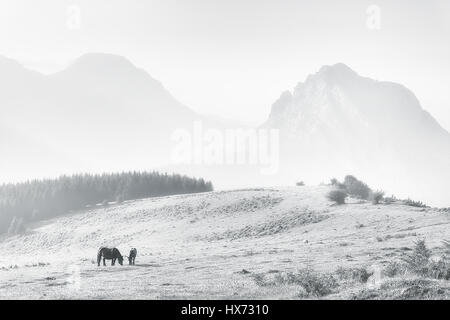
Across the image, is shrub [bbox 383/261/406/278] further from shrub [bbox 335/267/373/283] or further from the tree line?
the tree line

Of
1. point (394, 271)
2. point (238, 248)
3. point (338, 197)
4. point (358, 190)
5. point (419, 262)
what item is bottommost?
point (238, 248)

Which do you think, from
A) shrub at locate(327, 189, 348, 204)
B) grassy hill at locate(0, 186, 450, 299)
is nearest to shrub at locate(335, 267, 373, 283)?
grassy hill at locate(0, 186, 450, 299)

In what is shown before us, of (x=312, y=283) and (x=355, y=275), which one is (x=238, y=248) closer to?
(x=355, y=275)

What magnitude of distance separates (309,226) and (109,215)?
42333 mm

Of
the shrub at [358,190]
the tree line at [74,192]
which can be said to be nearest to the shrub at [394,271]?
the shrub at [358,190]

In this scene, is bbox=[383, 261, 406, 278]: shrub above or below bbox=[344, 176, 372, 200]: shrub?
below

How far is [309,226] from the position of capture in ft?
158

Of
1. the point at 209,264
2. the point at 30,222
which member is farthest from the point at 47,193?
the point at 209,264

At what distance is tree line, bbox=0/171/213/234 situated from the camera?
97.6 m

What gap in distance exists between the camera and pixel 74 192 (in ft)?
348

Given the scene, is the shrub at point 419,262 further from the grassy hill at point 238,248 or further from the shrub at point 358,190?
the shrub at point 358,190

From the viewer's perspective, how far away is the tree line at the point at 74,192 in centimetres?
9762

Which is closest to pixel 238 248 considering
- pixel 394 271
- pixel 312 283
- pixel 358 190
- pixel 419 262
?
pixel 394 271
